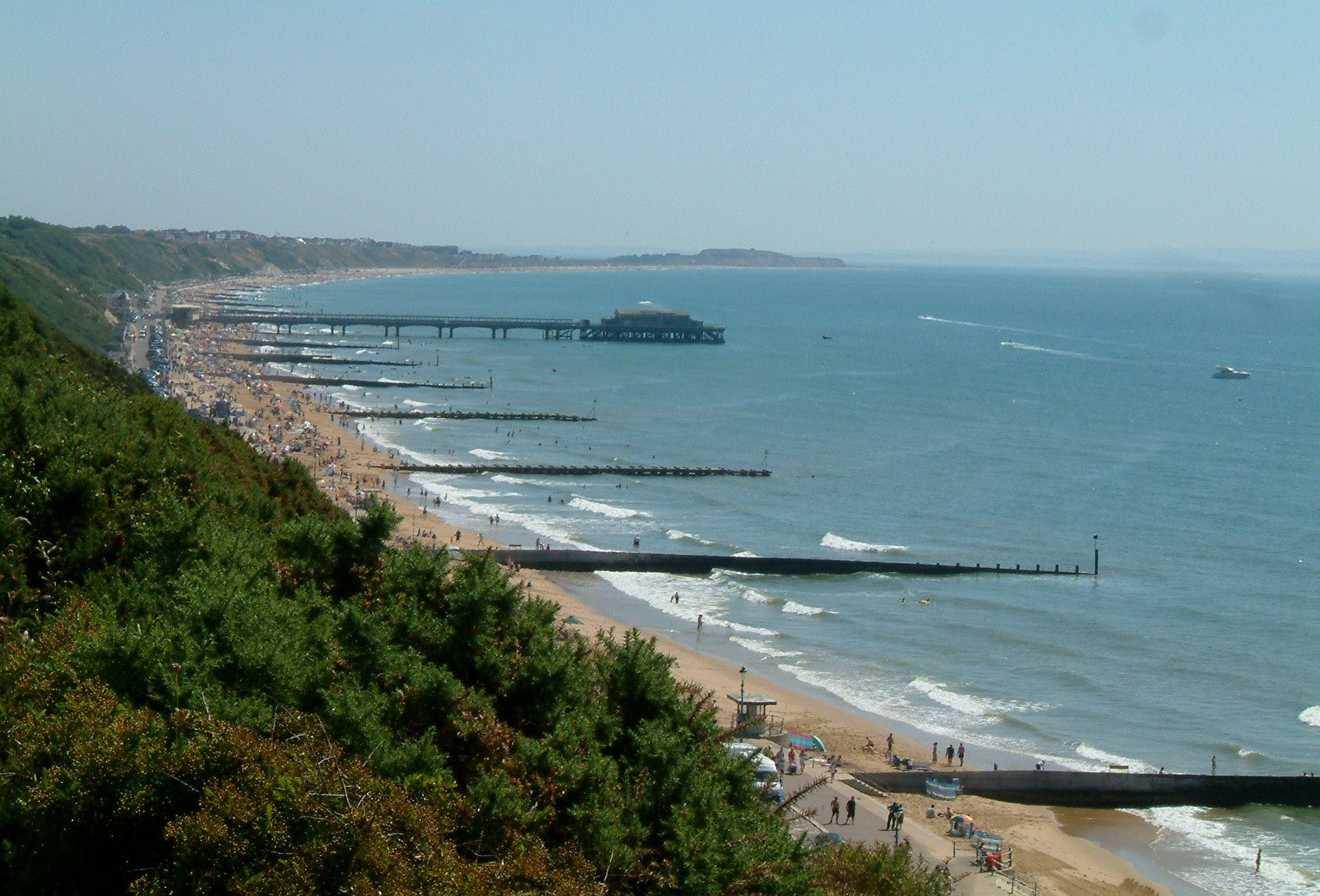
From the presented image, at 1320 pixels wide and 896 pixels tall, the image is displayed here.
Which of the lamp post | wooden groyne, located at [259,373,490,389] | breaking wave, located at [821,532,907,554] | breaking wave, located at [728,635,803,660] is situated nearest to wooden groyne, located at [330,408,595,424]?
wooden groyne, located at [259,373,490,389]

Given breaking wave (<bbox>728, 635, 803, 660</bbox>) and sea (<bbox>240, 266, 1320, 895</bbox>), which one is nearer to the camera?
sea (<bbox>240, 266, 1320, 895</bbox>)

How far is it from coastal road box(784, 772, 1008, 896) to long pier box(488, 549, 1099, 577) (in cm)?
1652

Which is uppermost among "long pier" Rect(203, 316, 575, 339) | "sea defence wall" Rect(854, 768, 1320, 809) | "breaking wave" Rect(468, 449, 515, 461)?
"long pier" Rect(203, 316, 575, 339)

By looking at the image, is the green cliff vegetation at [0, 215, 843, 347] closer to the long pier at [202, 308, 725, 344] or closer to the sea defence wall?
the long pier at [202, 308, 725, 344]

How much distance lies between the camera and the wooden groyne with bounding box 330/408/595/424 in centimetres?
6788

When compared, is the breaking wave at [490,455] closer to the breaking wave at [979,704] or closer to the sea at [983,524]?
the sea at [983,524]

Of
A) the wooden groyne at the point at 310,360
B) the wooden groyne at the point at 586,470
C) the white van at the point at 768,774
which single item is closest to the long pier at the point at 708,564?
the wooden groyne at the point at 586,470

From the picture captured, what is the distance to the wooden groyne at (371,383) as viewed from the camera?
8069 centimetres

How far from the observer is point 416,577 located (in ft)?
42.4

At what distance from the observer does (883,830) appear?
2077cm

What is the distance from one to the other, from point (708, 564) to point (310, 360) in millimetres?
58170

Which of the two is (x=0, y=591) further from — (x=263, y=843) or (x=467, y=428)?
(x=467, y=428)

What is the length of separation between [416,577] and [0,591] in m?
4.15

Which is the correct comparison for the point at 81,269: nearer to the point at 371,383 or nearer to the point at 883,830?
the point at 371,383
